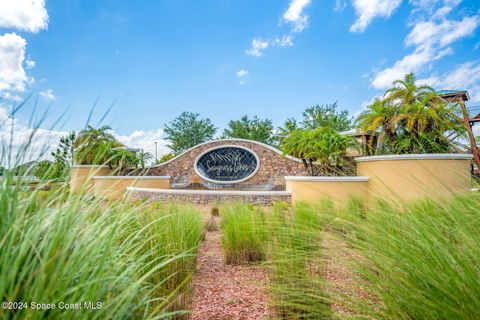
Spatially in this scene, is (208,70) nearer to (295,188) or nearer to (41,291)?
(295,188)

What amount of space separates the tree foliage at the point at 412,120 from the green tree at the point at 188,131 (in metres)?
28.4

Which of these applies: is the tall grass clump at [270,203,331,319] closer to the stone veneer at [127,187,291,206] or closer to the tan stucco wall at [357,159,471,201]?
the tan stucco wall at [357,159,471,201]

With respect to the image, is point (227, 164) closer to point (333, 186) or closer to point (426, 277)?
point (333, 186)

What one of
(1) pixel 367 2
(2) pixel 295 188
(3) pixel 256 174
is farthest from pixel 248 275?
(3) pixel 256 174

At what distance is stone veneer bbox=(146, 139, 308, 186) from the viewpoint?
694 inches

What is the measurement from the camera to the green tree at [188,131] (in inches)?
1417

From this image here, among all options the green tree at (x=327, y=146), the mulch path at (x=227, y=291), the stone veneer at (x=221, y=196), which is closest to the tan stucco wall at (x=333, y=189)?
the stone veneer at (x=221, y=196)

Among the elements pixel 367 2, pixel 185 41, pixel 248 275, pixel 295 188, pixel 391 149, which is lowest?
pixel 248 275

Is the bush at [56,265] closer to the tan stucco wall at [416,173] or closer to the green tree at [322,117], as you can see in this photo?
the tan stucco wall at [416,173]

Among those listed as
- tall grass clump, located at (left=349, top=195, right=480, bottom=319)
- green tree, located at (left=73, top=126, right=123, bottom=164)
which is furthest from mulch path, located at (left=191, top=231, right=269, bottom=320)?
green tree, located at (left=73, top=126, right=123, bottom=164)

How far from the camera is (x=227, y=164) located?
1848 cm

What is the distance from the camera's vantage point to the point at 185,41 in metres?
15.7

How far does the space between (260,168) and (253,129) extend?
16.9 metres

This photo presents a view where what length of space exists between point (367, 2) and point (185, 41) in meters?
9.57
